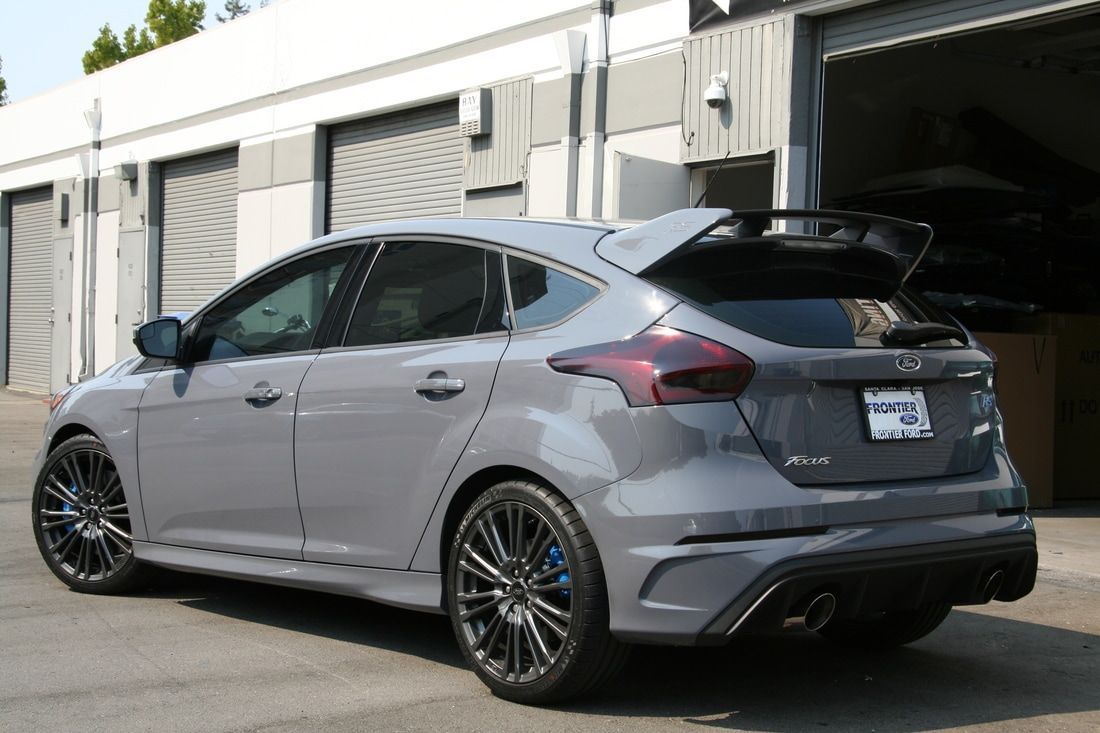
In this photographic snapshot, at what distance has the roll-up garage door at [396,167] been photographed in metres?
14.9

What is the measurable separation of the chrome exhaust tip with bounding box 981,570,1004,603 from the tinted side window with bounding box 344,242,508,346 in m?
1.83

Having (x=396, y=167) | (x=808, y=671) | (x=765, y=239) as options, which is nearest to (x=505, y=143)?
(x=396, y=167)

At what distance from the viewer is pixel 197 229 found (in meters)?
20.2

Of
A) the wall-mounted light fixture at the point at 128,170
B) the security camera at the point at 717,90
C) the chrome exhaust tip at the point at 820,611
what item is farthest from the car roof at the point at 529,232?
the wall-mounted light fixture at the point at 128,170

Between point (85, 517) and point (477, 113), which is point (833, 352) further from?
point (477, 113)

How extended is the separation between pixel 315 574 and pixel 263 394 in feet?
2.51

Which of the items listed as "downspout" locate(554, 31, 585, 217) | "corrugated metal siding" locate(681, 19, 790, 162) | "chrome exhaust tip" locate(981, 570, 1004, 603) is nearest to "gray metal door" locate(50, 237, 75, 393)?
"downspout" locate(554, 31, 585, 217)

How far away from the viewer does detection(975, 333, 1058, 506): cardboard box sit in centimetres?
965

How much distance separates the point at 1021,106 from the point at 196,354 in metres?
11.0

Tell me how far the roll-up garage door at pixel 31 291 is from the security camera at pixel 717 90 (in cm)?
1701

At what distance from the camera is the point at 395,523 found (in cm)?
470

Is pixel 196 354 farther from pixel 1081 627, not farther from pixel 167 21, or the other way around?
pixel 167 21

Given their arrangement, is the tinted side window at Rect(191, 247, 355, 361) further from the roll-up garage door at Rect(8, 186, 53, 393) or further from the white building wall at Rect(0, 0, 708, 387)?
the roll-up garage door at Rect(8, 186, 53, 393)

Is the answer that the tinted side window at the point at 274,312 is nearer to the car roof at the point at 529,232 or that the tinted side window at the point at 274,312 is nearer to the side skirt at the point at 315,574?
the car roof at the point at 529,232
